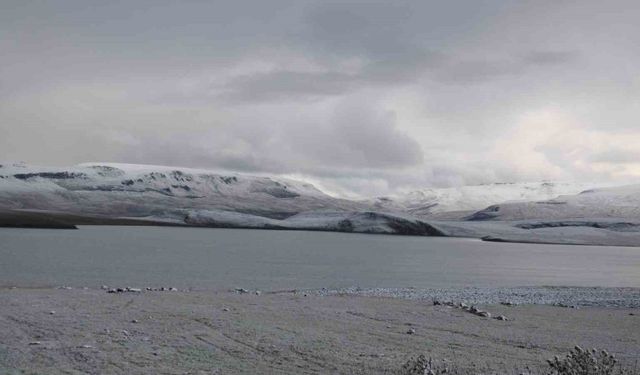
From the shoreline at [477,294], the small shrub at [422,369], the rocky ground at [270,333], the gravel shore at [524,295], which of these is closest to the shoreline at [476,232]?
the gravel shore at [524,295]

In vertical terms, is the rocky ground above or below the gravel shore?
below

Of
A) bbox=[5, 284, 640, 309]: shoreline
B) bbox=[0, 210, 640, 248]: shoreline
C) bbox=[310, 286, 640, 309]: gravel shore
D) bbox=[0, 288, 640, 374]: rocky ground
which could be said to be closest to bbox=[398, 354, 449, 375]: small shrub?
bbox=[0, 288, 640, 374]: rocky ground

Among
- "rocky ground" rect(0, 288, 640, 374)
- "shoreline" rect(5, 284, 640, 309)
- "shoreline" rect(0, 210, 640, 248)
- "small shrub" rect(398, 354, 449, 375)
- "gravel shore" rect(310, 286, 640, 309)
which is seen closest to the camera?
"small shrub" rect(398, 354, 449, 375)

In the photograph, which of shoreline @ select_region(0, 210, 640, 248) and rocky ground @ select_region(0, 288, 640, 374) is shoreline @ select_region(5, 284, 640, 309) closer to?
rocky ground @ select_region(0, 288, 640, 374)

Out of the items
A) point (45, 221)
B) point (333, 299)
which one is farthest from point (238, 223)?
point (333, 299)

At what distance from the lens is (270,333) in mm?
18844

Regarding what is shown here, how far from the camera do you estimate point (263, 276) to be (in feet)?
147

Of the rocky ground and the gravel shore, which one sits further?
the gravel shore

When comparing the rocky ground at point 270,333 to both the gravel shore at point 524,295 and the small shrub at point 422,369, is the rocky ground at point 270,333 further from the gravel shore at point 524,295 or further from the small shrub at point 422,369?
the gravel shore at point 524,295

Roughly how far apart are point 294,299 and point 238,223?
153786mm

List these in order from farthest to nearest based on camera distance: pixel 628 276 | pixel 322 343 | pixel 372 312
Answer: pixel 628 276
pixel 372 312
pixel 322 343

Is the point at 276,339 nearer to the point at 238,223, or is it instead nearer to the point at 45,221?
the point at 45,221

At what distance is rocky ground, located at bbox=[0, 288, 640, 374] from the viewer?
14.6 m

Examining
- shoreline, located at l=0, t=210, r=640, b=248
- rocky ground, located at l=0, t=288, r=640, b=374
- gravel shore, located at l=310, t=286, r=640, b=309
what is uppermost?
shoreline, located at l=0, t=210, r=640, b=248
